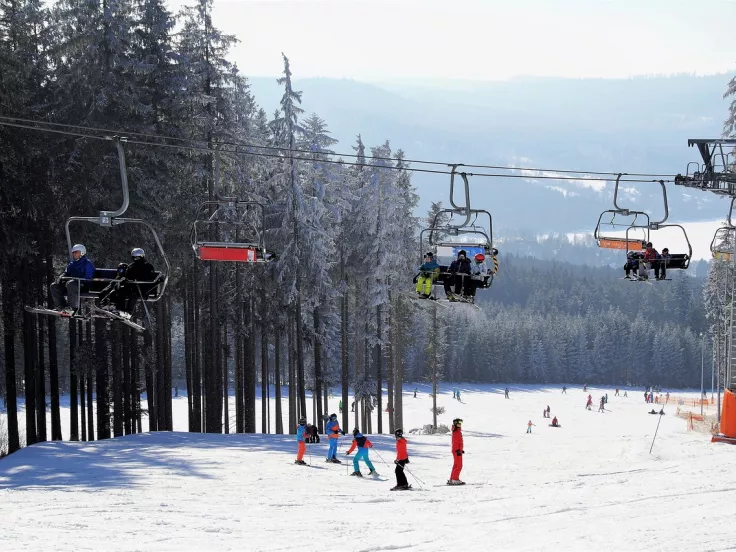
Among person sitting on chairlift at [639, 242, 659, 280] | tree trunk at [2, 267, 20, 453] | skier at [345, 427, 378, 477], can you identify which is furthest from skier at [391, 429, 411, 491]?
tree trunk at [2, 267, 20, 453]

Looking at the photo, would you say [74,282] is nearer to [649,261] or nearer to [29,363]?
[29,363]

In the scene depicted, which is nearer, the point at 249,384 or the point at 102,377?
the point at 102,377

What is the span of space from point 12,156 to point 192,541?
17.2 metres

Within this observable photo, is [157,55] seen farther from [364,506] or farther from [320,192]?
[364,506]

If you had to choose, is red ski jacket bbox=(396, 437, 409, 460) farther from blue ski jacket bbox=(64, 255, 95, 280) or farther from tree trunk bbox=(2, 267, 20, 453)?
tree trunk bbox=(2, 267, 20, 453)

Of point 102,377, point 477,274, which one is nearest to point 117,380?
point 102,377

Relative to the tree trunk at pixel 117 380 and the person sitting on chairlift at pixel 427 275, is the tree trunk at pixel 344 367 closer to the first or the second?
the tree trunk at pixel 117 380

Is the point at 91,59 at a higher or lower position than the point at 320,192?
higher

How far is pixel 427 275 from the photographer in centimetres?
2203

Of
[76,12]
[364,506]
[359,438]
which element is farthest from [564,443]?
[76,12]

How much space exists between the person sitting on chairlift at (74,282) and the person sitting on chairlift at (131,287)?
Result: 581 mm

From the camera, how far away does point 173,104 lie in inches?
1227

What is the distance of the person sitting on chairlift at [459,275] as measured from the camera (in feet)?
71.6

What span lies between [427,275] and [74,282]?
828cm
